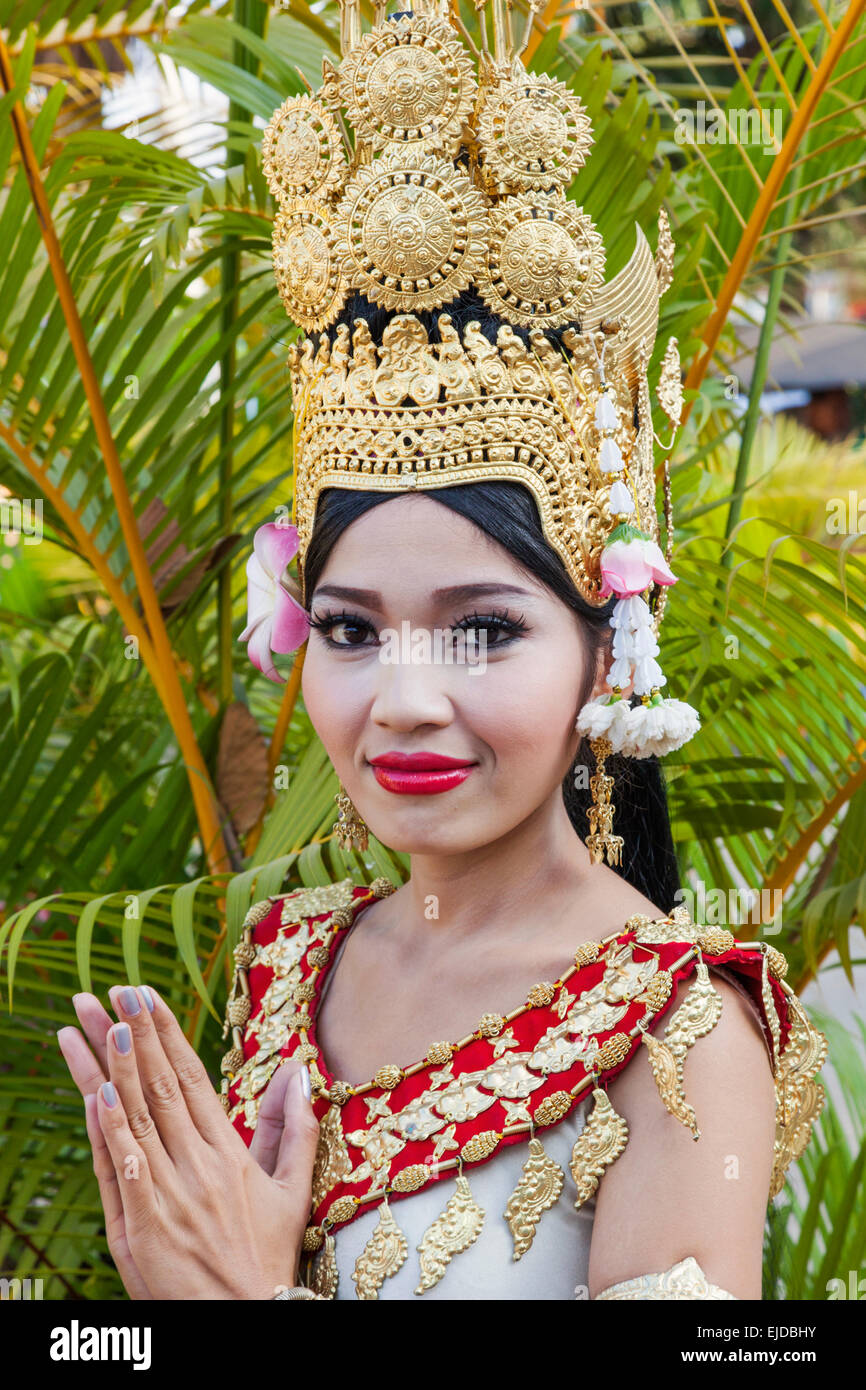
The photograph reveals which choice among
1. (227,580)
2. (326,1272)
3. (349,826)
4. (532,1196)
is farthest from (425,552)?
(227,580)

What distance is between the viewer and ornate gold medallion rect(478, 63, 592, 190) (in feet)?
4.58

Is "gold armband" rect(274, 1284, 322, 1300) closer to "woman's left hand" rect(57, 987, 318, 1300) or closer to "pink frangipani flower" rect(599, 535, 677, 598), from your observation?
"woman's left hand" rect(57, 987, 318, 1300)

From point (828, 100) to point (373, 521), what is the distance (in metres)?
1.55

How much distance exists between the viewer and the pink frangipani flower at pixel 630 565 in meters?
1.39

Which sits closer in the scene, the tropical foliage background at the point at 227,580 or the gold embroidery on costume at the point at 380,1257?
the gold embroidery on costume at the point at 380,1257

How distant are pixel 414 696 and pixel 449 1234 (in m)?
0.51

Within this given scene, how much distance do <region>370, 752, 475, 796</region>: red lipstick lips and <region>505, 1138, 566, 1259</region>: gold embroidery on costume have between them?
353mm

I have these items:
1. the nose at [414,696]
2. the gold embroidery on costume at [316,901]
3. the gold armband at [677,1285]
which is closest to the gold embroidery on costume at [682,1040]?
the gold armband at [677,1285]

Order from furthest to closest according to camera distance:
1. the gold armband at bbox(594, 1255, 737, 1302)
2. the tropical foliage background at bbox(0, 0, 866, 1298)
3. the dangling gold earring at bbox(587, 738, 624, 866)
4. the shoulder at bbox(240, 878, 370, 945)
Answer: the tropical foliage background at bbox(0, 0, 866, 1298) → the shoulder at bbox(240, 878, 370, 945) → the dangling gold earring at bbox(587, 738, 624, 866) → the gold armband at bbox(594, 1255, 737, 1302)

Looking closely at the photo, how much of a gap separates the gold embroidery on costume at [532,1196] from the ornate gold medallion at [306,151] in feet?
3.31

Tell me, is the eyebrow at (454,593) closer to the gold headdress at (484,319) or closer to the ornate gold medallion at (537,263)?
the gold headdress at (484,319)

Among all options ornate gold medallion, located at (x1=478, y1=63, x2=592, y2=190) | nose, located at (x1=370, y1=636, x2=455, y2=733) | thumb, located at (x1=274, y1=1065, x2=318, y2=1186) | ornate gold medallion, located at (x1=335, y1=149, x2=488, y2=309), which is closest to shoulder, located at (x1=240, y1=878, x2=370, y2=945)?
thumb, located at (x1=274, y1=1065, x2=318, y2=1186)

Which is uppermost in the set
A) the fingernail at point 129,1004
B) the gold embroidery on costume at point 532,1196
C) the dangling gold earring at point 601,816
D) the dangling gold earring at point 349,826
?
the dangling gold earring at point 349,826
